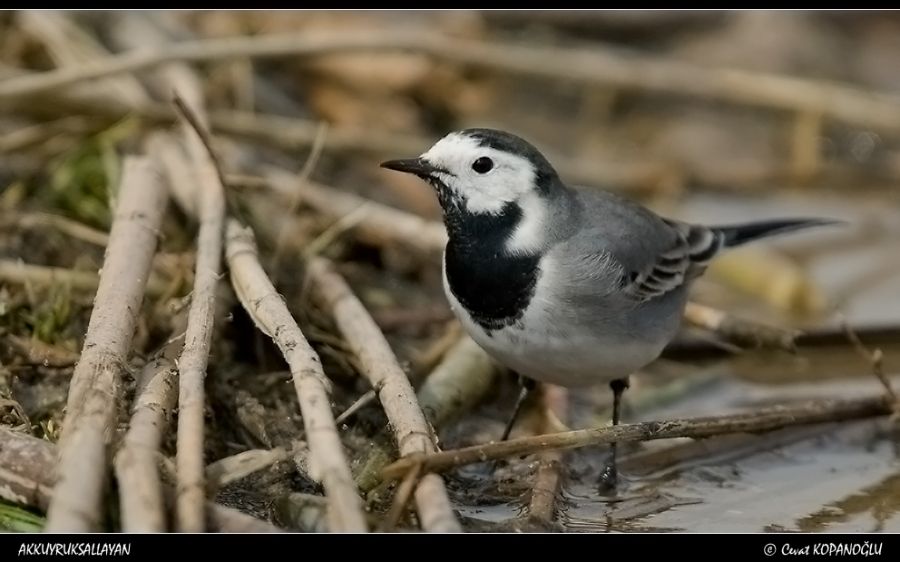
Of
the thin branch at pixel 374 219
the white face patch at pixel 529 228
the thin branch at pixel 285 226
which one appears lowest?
the white face patch at pixel 529 228

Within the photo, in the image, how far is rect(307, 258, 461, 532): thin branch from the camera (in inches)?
153

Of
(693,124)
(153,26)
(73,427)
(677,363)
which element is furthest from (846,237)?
(73,427)

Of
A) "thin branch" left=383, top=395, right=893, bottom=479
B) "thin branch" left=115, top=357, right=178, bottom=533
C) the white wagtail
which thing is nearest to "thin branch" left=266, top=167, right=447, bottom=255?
the white wagtail

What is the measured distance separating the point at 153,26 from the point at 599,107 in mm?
3662

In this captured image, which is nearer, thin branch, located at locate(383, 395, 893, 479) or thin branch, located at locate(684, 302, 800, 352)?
thin branch, located at locate(383, 395, 893, 479)

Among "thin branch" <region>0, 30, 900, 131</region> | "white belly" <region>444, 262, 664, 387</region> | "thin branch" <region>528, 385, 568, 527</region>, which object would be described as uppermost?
"thin branch" <region>0, 30, 900, 131</region>

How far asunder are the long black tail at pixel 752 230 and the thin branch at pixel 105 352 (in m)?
2.76

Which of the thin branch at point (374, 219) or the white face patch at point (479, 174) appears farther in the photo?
the thin branch at point (374, 219)

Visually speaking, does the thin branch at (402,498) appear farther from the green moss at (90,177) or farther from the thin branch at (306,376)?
the green moss at (90,177)

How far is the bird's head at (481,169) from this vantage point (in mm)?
5078

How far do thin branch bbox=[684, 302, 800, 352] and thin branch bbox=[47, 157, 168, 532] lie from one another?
2699 mm

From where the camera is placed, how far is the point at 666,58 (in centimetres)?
1039

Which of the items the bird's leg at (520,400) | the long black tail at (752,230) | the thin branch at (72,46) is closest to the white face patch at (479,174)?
the bird's leg at (520,400)

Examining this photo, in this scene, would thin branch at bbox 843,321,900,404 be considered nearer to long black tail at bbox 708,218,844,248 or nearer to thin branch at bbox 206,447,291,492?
long black tail at bbox 708,218,844,248
